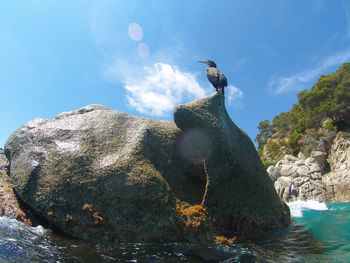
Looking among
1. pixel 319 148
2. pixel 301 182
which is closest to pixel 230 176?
pixel 301 182

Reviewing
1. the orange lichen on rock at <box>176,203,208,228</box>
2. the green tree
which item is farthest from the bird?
the green tree

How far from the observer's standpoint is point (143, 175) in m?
4.19

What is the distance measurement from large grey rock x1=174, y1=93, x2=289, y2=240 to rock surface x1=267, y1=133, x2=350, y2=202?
19378mm

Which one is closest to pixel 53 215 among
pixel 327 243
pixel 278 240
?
pixel 278 240

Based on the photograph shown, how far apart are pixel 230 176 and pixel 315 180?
23633mm

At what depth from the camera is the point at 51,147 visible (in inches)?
183

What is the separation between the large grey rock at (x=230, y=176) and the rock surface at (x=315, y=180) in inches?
763

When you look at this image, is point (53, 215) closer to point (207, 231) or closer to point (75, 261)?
point (75, 261)

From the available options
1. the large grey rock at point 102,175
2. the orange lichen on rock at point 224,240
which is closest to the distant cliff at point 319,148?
the orange lichen on rock at point 224,240

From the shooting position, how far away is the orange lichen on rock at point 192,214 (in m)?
4.08

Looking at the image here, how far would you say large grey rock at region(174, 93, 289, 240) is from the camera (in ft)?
14.8

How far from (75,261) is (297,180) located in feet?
83.7

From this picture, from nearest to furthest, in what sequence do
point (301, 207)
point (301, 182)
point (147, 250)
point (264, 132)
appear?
point (147, 250) < point (301, 207) < point (301, 182) < point (264, 132)

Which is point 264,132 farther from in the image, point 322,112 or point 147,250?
point 147,250
